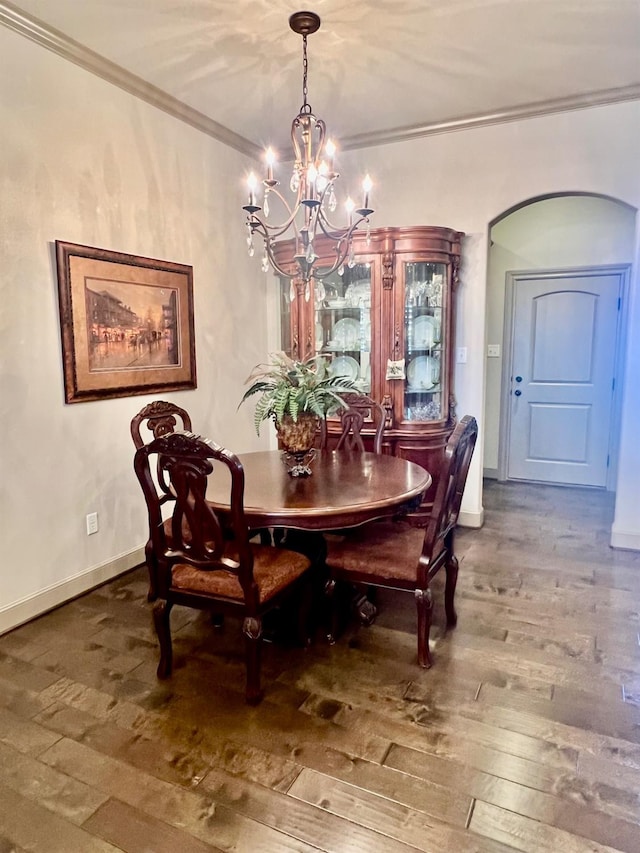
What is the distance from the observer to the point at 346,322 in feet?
13.7

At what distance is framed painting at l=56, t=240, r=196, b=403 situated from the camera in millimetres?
2920

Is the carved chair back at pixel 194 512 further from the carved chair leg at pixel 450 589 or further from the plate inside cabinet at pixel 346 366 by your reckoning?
the plate inside cabinet at pixel 346 366

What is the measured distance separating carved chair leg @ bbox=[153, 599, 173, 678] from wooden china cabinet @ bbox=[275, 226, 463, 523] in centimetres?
209

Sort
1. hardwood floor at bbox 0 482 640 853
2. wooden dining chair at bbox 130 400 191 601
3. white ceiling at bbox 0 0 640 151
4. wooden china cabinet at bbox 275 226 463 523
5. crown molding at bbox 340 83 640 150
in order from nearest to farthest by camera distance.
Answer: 1. hardwood floor at bbox 0 482 640 853
2. white ceiling at bbox 0 0 640 151
3. wooden dining chair at bbox 130 400 191 601
4. crown molding at bbox 340 83 640 150
5. wooden china cabinet at bbox 275 226 463 523

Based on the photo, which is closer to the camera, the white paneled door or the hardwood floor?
the hardwood floor

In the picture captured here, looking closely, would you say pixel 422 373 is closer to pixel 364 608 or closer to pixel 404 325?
pixel 404 325

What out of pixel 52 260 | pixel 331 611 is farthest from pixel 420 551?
pixel 52 260

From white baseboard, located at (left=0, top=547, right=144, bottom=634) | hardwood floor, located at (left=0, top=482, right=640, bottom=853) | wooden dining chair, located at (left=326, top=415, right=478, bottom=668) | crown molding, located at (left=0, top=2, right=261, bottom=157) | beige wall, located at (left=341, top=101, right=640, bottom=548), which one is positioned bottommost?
hardwood floor, located at (left=0, top=482, right=640, bottom=853)

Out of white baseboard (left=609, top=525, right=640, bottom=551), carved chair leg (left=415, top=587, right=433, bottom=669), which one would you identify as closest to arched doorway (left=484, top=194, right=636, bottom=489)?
white baseboard (left=609, top=525, right=640, bottom=551)

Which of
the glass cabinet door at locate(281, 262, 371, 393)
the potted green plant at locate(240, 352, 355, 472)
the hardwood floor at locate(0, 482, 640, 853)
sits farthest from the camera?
the glass cabinet door at locate(281, 262, 371, 393)

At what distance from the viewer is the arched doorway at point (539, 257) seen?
15.9 feet

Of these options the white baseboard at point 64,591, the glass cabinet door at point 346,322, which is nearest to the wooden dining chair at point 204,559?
the white baseboard at point 64,591

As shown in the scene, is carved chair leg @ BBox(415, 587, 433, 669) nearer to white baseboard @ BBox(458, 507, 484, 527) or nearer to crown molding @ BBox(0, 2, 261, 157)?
white baseboard @ BBox(458, 507, 484, 527)

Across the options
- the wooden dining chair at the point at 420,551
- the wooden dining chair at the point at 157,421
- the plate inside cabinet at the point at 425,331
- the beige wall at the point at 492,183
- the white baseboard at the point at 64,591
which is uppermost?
the beige wall at the point at 492,183
